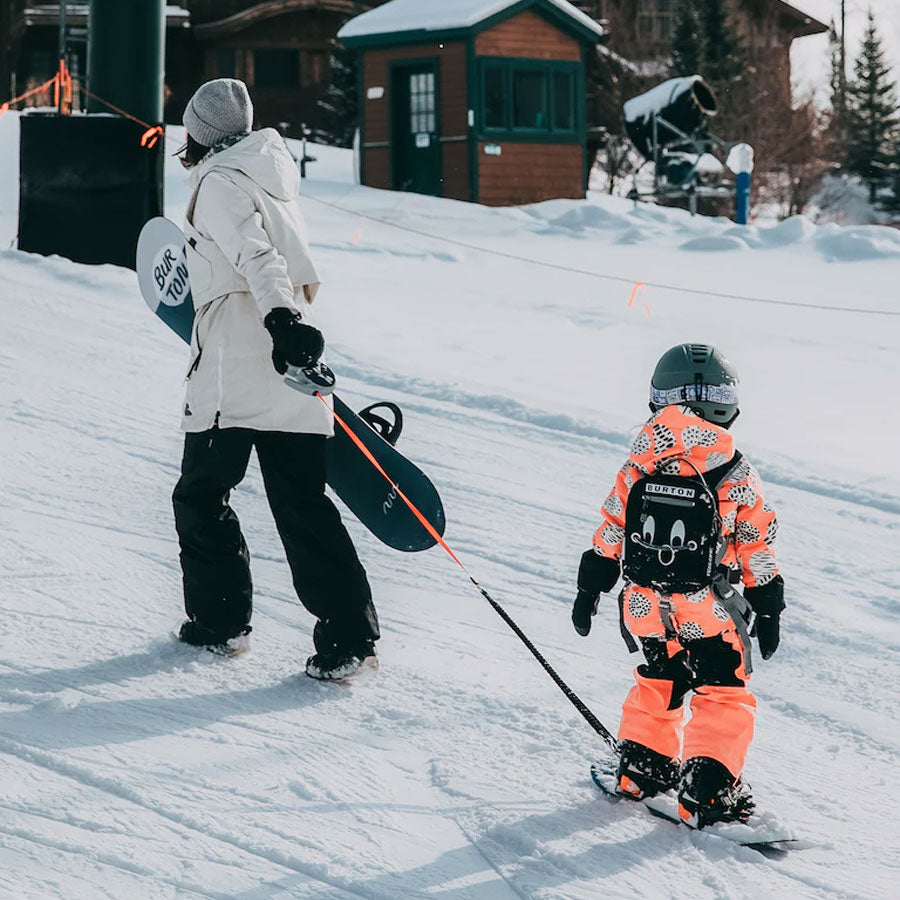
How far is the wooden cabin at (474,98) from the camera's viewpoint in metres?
18.6

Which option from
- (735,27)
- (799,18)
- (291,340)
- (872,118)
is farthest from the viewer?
(872,118)

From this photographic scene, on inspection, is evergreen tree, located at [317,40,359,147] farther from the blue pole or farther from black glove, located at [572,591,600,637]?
black glove, located at [572,591,600,637]

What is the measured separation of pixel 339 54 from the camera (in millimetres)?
28094

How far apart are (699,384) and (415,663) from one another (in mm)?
1316

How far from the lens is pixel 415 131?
63.6ft

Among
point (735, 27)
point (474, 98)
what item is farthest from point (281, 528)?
point (735, 27)

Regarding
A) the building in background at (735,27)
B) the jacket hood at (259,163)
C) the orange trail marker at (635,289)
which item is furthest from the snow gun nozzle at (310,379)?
the building in background at (735,27)

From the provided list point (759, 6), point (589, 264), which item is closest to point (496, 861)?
point (589, 264)

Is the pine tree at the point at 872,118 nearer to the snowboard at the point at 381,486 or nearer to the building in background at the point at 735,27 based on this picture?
the building in background at the point at 735,27

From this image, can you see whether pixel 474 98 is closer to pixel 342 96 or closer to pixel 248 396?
pixel 342 96

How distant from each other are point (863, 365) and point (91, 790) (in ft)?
24.2

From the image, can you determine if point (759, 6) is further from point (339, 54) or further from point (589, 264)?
point (589, 264)

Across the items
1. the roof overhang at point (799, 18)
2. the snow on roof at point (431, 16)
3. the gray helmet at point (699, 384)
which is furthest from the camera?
the roof overhang at point (799, 18)

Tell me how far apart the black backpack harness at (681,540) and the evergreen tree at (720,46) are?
29975mm
